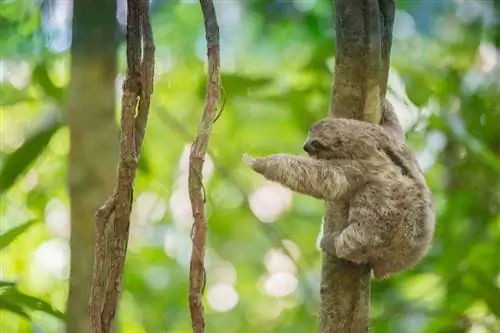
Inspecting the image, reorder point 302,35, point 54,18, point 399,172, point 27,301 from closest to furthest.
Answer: point 399,172
point 27,301
point 54,18
point 302,35

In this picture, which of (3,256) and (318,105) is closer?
(318,105)

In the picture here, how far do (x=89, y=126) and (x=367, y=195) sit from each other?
0.29 meters

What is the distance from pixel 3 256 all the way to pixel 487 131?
0.80 m

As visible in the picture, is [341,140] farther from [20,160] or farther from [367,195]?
[20,160]

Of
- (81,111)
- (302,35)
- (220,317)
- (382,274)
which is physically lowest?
(220,317)

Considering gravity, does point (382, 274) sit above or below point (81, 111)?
below

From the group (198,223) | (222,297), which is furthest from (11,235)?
(222,297)

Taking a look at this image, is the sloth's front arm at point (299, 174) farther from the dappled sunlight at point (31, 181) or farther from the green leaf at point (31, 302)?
the dappled sunlight at point (31, 181)

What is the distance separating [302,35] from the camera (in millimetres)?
1119

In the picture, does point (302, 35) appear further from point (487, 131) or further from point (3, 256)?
point (3, 256)

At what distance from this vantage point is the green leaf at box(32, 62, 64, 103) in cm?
82

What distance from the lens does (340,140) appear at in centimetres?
44

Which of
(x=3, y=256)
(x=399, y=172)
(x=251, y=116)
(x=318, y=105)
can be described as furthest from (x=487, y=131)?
(x=3, y=256)

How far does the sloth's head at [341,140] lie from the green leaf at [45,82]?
457 millimetres
